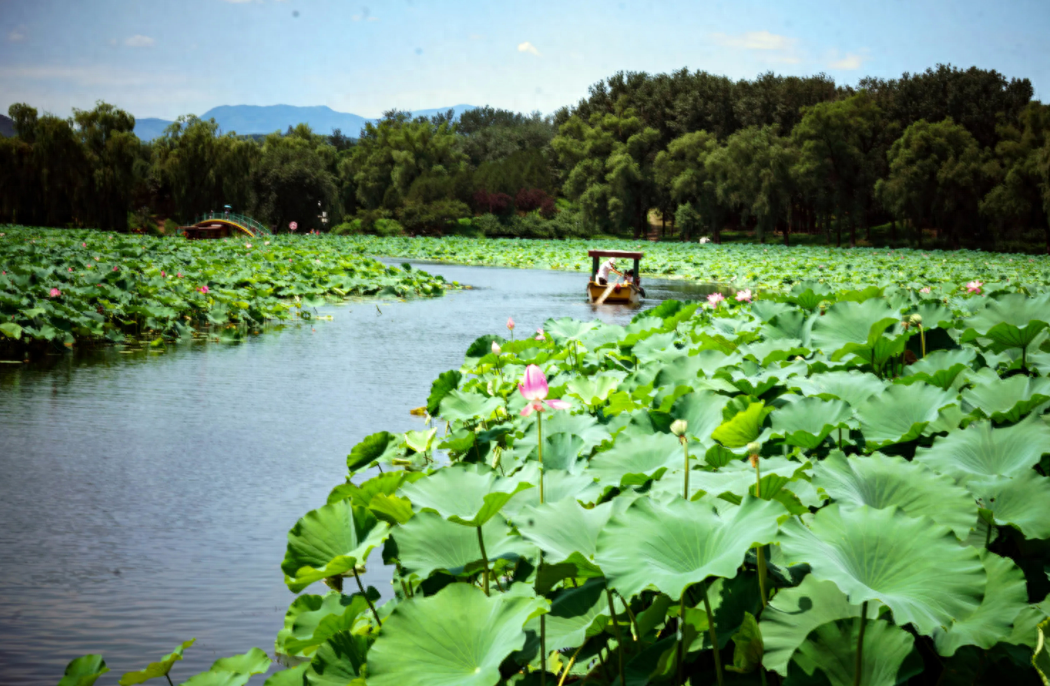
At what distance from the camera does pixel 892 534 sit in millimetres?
1263

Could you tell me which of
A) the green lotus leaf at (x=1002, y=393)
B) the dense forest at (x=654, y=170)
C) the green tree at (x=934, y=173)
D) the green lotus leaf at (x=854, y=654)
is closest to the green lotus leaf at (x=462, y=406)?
the green lotus leaf at (x=1002, y=393)

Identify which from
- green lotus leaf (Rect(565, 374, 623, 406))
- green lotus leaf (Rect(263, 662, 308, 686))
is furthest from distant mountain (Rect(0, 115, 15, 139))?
green lotus leaf (Rect(263, 662, 308, 686))

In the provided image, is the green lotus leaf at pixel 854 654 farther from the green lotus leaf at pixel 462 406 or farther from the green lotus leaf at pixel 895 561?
the green lotus leaf at pixel 462 406

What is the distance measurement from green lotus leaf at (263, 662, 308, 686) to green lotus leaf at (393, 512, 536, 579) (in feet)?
1.15

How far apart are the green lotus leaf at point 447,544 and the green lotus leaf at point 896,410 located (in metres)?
1.10

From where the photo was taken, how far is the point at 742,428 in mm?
2113

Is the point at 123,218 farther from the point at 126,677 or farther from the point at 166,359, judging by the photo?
the point at 126,677

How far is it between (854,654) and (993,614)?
0.25 m

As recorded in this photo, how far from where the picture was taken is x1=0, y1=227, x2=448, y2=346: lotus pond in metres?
7.44

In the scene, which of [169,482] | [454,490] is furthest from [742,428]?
[169,482]

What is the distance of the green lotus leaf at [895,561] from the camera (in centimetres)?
113

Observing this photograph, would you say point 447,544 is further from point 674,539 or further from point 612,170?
point 612,170

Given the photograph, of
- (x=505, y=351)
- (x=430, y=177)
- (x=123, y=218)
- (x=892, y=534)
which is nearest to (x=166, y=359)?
(x=505, y=351)

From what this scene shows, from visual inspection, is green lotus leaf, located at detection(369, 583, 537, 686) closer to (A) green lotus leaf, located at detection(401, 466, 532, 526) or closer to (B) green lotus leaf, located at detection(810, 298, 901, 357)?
(A) green lotus leaf, located at detection(401, 466, 532, 526)
